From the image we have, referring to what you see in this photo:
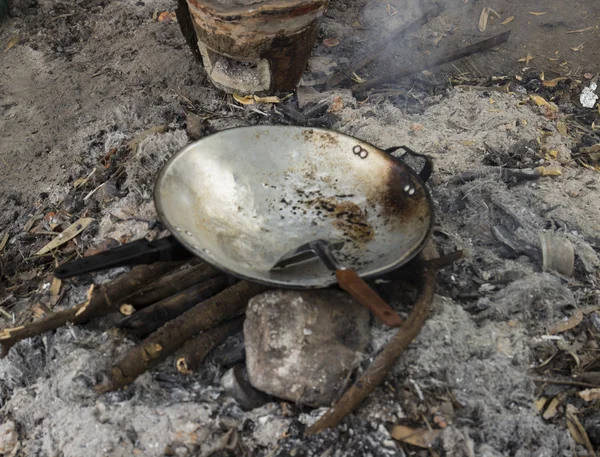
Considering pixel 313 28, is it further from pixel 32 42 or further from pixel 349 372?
pixel 32 42

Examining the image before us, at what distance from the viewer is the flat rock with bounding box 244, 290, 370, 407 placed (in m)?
2.24

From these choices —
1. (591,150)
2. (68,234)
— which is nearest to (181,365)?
(68,234)

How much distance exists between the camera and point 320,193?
9.21ft

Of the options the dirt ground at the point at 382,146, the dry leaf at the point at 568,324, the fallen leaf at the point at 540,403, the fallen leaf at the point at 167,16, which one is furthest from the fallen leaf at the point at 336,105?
the fallen leaf at the point at 540,403

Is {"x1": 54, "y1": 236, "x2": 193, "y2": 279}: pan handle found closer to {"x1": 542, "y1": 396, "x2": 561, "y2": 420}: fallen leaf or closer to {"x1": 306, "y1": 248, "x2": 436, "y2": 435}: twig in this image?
{"x1": 306, "y1": 248, "x2": 436, "y2": 435}: twig

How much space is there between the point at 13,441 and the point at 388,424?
1679 millimetres

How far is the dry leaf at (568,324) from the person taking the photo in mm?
2590

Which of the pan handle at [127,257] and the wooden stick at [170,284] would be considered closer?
the pan handle at [127,257]

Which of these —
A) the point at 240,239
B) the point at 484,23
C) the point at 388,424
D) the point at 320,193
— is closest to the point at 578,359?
the point at 388,424

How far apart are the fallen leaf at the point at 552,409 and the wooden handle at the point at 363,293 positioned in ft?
2.95

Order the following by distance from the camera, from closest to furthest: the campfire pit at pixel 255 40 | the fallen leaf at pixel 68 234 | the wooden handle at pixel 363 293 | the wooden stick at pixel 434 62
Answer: the wooden handle at pixel 363 293
the fallen leaf at pixel 68 234
the campfire pit at pixel 255 40
the wooden stick at pixel 434 62

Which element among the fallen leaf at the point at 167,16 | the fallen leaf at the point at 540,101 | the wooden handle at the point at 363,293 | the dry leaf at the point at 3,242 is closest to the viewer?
the wooden handle at the point at 363,293

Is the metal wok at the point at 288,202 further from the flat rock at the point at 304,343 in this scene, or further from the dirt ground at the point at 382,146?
the dirt ground at the point at 382,146

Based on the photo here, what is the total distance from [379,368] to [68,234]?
7.38 ft
